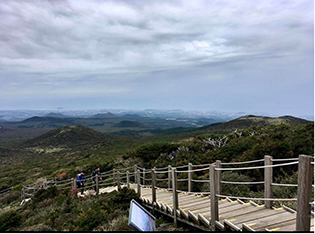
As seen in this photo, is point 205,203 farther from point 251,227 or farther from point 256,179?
point 256,179

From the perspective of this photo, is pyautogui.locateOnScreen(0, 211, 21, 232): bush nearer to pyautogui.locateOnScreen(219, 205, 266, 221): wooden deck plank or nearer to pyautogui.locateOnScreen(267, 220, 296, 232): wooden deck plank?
pyautogui.locateOnScreen(219, 205, 266, 221): wooden deck plank

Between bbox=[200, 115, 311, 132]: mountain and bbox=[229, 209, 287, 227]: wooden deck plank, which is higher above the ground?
bbox=[229, 209, 287, 227]: wooden deck plank

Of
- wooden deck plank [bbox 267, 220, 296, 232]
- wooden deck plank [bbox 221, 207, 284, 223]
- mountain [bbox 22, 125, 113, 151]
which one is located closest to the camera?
wooden deck plank [bbox 267, 220, 296, 232]

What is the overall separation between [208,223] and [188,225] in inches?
37.0

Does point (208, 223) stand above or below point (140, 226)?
below

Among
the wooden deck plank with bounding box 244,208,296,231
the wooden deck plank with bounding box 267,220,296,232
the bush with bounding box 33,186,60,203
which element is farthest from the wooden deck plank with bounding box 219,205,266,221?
the bush with bounding box 33,186,60,203

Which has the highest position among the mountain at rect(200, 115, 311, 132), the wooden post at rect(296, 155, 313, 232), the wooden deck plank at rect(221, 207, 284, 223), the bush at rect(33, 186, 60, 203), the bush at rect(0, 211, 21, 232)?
the wooden post at rect(296, 155, 313, 232)

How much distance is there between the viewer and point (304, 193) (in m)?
2.47

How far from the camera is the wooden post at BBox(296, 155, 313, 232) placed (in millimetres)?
2416

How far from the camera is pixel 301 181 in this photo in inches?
98.0

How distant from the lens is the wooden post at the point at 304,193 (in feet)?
7.93

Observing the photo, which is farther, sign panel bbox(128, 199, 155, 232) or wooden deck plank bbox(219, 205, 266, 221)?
wooden deck plank bbox(219, 205, 266, 221)

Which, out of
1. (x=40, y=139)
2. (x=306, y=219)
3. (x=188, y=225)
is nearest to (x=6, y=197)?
(x=188, y=225)

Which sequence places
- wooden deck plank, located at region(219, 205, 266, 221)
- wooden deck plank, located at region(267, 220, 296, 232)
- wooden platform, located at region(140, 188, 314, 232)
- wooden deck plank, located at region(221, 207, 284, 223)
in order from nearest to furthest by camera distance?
wooden deck plank, located at region(267, 220, 296, 232) < wooden platform, located at region(140, 188, 314, 232) < wooden deck plank, located at region(221, 207, 284, 223) < wooden deck plank, located at region(219, 205, 266, 221)
